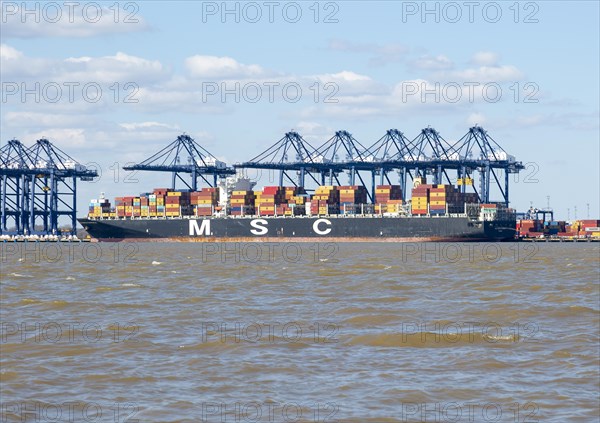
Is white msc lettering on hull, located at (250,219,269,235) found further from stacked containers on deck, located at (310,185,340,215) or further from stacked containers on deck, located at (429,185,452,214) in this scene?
stacked containers on deck, located at (429,185,452,214)

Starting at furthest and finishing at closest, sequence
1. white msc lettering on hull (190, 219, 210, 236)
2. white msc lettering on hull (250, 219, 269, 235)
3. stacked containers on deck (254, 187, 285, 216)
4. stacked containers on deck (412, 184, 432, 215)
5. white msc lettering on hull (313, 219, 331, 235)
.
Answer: white msc lettering on hull (190, 219, 210, 236), stacked containers on deck (254, 187, 285, 216), white msc lettering on hull (250, 219, 269, 235), white msc lettering on hull (313, 219, 331, 235), stacked containers on deck (412, 184, 432, 215)

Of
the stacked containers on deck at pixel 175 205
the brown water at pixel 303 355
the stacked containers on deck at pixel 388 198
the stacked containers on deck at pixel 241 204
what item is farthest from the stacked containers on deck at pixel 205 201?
the brown water at pixel 303 355

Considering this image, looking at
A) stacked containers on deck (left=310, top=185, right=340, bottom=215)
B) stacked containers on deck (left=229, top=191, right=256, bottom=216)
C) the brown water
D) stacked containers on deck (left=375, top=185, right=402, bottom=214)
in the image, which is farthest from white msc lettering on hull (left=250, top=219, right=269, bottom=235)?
the brown water

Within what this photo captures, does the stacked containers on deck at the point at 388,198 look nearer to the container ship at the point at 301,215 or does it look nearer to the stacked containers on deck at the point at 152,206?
the container ship at the point at 301,215

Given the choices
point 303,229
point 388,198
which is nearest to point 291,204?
point 303,229

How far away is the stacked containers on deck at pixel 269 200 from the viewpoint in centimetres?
14238

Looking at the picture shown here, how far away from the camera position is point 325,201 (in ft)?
456

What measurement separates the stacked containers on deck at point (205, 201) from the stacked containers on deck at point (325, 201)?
16.7m

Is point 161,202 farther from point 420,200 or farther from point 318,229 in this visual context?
point 420,200

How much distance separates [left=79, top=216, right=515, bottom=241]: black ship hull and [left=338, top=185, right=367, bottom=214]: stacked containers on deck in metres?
3.48

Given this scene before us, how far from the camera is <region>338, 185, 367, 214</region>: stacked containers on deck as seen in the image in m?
140

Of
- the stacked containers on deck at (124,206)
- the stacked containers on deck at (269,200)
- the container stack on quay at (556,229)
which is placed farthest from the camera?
the container stack on quay at (556,229)

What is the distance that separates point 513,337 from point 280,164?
443 feet

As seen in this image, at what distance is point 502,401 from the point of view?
16906 mm
